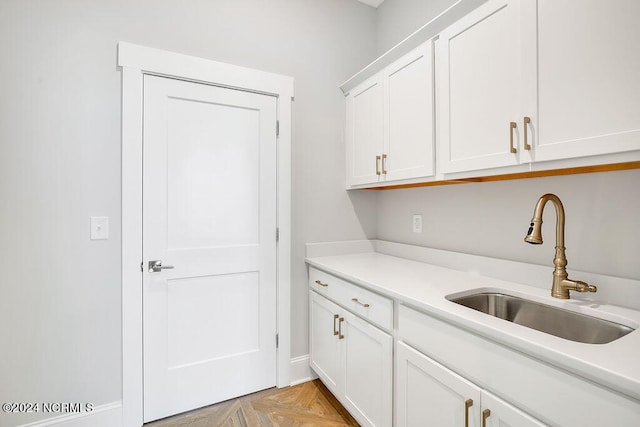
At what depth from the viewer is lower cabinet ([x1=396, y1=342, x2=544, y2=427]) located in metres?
0.95

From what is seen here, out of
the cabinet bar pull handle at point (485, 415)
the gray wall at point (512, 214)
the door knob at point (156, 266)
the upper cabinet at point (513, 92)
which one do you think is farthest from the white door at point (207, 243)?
the cabinet bar pull handle at point (485, 415)

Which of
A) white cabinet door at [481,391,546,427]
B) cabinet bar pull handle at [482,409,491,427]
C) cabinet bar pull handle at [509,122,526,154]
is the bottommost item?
cabinet bar pull handle at [482,409,491,427]

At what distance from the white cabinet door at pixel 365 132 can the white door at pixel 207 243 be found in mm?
594

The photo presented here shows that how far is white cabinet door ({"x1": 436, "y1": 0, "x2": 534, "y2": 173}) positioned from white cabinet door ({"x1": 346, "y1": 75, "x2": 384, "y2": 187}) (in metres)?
0.49

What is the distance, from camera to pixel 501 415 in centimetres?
94

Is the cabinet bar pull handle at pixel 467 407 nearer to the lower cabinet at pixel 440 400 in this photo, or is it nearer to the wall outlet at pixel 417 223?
the lower cabinet at pixel 440 400

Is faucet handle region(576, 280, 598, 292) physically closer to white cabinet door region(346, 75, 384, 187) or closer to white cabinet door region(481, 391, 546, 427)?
white cabinet door region(481, 391, 546, 427)

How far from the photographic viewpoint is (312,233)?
7.52 ft

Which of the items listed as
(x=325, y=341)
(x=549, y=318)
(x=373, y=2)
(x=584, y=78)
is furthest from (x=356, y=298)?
(x=373, y=2)

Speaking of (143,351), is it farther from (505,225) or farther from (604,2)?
(604,2)

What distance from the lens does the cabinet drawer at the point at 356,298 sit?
1441 mm

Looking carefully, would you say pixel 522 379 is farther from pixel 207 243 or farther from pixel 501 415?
pixel 207 243

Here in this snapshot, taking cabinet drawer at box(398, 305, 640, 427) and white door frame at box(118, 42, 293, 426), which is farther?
white door frame at box(118, 42, 293, 426)

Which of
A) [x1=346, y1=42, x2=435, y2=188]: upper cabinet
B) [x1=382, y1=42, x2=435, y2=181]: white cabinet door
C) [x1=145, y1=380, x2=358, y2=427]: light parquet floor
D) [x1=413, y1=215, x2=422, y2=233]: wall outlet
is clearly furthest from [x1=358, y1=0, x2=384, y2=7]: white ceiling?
[x1=145, y1=380, x2=358, y2=427]: light parquet floor
